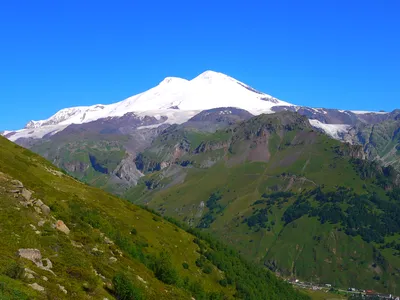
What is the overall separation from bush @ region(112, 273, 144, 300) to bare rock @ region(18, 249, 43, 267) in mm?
9618

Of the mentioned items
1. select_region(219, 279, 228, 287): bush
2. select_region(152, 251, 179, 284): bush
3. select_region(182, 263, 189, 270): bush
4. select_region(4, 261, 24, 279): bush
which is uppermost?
select_region(4, 261, 24, 279): bush

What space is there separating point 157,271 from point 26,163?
64.9 m

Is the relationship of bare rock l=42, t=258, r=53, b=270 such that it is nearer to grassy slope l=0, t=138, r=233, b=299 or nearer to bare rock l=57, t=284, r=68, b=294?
grassy slope l=0, t=138, r=233, b=299

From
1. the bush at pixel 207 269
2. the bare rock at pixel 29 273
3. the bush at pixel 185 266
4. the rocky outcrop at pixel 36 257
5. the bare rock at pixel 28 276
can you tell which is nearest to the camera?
the bare rock at pixel 28 276

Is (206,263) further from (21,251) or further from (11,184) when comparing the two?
(21,251)

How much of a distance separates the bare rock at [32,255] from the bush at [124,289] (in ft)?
31.6

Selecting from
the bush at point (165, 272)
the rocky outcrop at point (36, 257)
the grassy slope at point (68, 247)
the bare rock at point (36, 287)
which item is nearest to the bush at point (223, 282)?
the grassy slope at point (68, 247)

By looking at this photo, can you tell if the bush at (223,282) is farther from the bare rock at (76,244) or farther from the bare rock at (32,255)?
the bare rock at (32,255)

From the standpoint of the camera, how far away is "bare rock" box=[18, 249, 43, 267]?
5123 cm

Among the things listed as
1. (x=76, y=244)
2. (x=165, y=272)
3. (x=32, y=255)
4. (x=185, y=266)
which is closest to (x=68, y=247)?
(x=76, y=244)

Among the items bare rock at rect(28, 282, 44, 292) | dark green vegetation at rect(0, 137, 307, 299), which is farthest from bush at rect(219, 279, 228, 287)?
bare rock at rect(28, 282, 44, 292)

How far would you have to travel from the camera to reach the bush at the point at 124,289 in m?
56.8

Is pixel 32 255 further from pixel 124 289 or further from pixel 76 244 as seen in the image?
pixel 76 244

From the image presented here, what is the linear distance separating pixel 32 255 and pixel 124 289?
11382 mm
